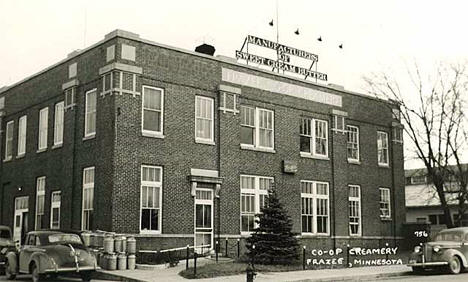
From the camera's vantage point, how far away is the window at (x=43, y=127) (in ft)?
99.9

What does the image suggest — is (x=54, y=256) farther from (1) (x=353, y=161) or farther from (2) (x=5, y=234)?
(1) (x=353, y=161)

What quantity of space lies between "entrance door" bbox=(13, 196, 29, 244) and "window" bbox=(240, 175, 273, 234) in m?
10.7

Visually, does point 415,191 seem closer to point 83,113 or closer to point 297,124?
point 297,124

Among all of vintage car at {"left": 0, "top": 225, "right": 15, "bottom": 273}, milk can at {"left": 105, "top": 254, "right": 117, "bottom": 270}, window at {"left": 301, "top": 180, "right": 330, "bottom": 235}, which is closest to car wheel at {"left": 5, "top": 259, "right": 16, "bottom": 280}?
vintage car at {"left": 0, "top": 225, "right": 15, "bottom": 273}

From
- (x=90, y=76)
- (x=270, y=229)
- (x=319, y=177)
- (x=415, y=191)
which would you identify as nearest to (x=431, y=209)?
(x=415, y=191)

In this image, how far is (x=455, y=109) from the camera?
1389 inches

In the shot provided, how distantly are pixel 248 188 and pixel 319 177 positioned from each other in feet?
16.5

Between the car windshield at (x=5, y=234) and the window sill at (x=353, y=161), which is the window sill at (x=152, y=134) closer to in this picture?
the car windshield at (x=5, y=234)

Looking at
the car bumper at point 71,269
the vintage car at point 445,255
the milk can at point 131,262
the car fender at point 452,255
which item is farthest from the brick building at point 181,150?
the car fender at point 452,255

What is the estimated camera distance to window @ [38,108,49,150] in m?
30.4

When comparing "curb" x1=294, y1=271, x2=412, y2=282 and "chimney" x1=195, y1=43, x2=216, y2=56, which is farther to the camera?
"chimney" x1=195, y1=43, x2=216, y2=56

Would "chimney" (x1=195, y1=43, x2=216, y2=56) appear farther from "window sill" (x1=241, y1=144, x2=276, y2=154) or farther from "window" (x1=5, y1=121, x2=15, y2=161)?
"window" (x1=5, y1=121, x2=15, y2=161)

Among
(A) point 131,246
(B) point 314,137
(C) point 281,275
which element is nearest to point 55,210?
(A) point 131,246

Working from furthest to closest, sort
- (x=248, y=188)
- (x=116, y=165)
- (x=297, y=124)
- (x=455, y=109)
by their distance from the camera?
(x=455, y=109)
(x=297, y=124)
(x=248, y=188)
(x=116, y=165)
